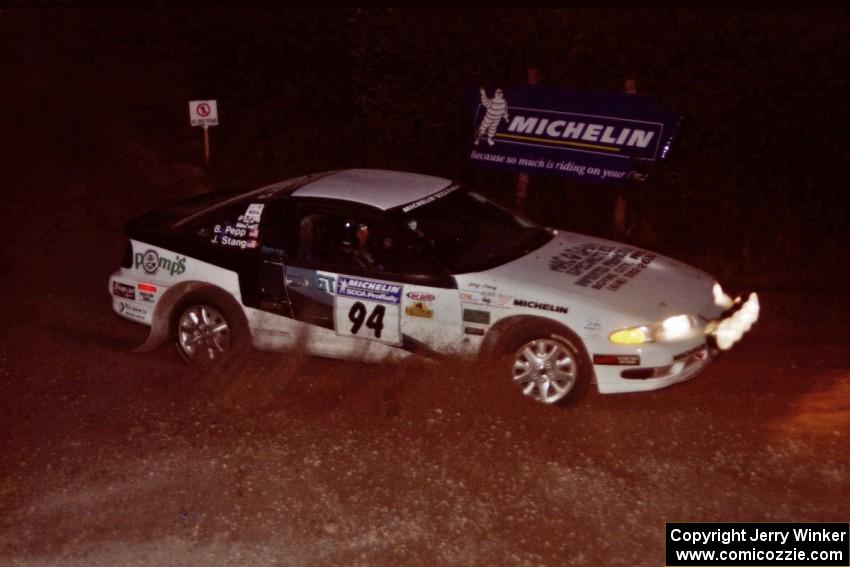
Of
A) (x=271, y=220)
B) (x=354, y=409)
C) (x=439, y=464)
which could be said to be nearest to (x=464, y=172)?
(x=271, y=220)

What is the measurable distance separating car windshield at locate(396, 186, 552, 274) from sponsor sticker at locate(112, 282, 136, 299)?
2.29 m

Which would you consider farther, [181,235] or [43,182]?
[43,182]

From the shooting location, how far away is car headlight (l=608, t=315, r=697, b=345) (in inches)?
252

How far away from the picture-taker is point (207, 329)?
24.6 feet

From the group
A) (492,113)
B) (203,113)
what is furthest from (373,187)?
(203,113)

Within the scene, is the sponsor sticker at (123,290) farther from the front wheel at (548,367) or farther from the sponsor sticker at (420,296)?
the front wheel at (548,367)

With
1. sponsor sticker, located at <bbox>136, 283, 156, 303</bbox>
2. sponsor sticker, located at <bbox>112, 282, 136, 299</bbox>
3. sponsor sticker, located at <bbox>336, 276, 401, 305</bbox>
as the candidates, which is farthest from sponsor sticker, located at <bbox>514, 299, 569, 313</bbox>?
sponsor sticker, located at <bbox>112, 282, 136, 299</bbox>

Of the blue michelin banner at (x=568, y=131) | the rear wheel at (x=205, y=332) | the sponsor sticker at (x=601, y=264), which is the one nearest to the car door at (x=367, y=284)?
the rear wheel at (x=205, y=332)

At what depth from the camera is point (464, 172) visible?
11.5 metres

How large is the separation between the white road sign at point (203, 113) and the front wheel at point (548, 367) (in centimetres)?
629

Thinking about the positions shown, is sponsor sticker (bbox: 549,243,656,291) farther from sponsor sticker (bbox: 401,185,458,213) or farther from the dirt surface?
sponsor sticker (bbox: 401,185,458,213)

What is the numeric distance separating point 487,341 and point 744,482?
1.90 meters

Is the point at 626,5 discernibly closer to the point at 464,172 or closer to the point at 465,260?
the point at 464,172

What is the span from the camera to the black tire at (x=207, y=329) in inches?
290
